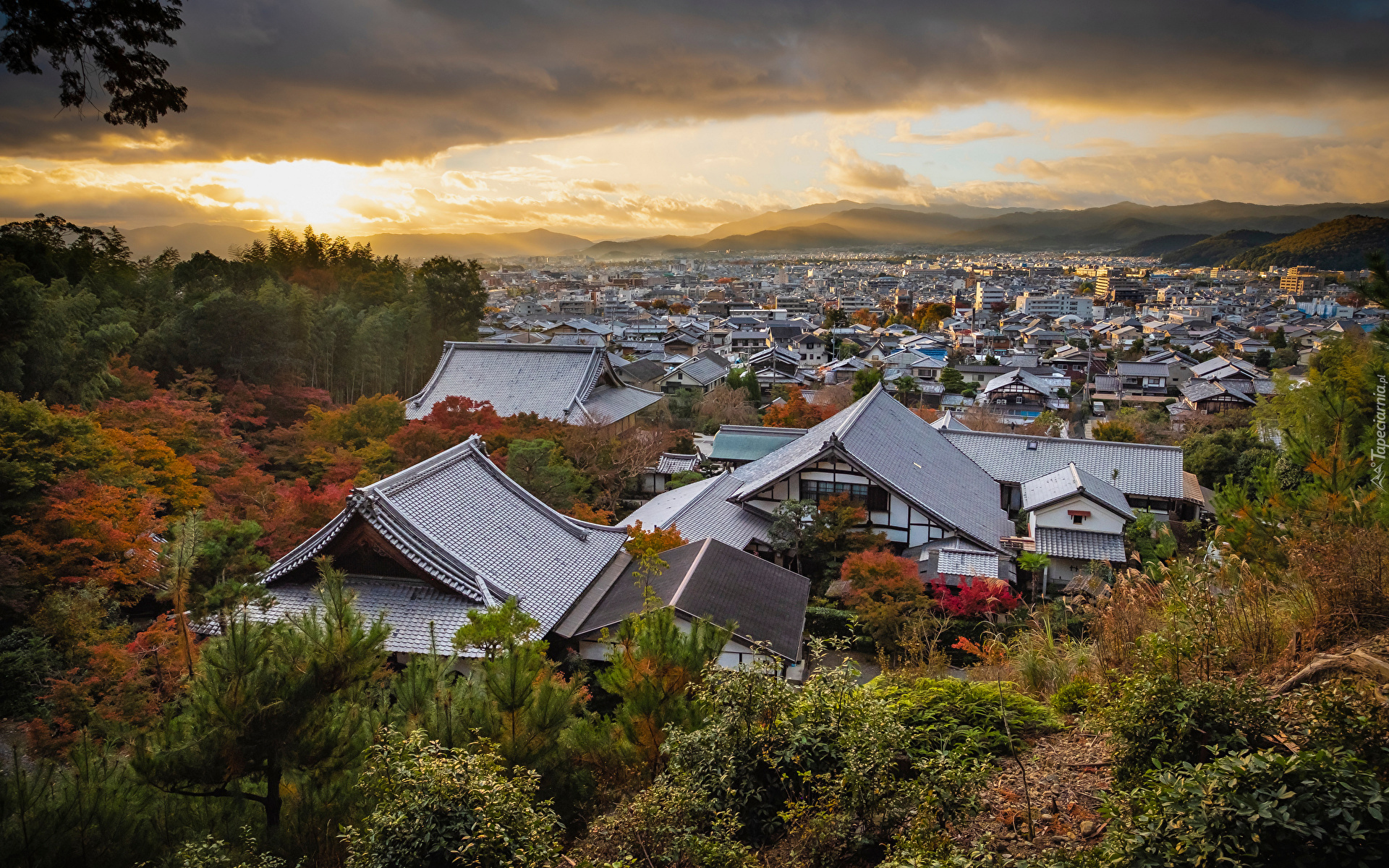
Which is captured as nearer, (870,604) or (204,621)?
(204,621)

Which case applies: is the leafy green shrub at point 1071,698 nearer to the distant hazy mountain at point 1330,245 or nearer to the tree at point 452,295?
the tree at point 452,295

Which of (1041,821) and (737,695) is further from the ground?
(737,695)

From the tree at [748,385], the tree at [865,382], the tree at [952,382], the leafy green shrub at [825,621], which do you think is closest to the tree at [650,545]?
the leafy green shrub at [825,621]

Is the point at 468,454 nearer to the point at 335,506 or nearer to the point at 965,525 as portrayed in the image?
the point at 335,506

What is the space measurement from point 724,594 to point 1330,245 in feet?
585

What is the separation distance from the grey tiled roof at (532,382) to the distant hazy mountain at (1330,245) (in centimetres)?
13241

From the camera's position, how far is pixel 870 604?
537 inches

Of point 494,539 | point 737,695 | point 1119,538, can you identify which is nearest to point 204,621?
point 494,539

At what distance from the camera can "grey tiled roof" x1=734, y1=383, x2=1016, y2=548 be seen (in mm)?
17750

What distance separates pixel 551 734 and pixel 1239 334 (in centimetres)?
8682

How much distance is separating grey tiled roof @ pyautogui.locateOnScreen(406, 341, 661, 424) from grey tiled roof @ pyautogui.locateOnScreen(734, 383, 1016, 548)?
8.39 metres

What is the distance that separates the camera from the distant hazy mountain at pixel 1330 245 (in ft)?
406

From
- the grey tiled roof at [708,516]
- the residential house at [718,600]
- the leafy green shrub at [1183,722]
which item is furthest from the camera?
the grey tiled roof at [708,516]

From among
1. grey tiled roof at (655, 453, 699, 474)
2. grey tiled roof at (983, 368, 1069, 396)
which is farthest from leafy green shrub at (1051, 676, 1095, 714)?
grey tiled roof at (983, 368, 1069, 396)
